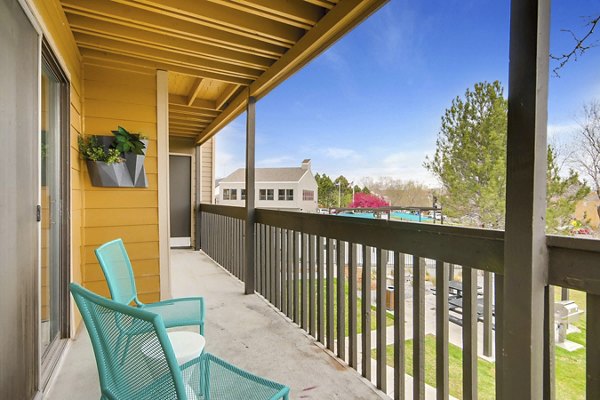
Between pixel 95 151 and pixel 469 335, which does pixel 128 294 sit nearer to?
pixel 95 151

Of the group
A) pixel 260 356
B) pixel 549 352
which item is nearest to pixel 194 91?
pixel 260 356

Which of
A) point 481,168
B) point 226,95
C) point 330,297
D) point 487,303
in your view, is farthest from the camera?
point 226,95

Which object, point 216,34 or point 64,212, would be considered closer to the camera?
point 64,212

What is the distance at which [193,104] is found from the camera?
4492 millimetres

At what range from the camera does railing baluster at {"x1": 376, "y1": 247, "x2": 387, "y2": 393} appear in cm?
188

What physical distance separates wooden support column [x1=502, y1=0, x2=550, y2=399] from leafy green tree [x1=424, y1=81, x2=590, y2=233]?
112 mm

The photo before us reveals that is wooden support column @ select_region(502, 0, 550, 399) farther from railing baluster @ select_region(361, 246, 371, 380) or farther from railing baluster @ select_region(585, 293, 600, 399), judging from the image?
railing baluster @ select_region(361, 246, 371, 380)

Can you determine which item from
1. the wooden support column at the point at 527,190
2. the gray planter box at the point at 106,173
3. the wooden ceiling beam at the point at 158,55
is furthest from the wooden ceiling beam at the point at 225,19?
the wooden support column at the point at 527,190

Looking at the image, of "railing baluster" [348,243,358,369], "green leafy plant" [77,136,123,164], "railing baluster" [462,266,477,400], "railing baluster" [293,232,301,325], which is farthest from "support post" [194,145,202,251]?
"railing baluster" [462,266,477,400]

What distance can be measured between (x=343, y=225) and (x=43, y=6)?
2.17 m

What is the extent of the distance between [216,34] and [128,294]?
1975 mm

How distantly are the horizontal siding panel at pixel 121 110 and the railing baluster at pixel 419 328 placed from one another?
9.19 feet

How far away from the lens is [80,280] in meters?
2.83

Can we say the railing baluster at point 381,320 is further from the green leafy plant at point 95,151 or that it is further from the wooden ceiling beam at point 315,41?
the green leafy plant at point 95,151
